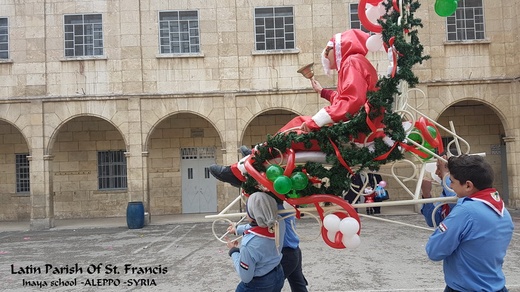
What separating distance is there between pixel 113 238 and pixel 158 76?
5.95 metres

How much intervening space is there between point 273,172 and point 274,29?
43.0ft

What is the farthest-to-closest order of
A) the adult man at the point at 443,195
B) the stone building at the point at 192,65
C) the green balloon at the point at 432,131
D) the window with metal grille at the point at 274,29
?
the window with metal grille at the point at 274,29
the stone building at the point at 192,65
the green balloon at the point at 432,131
the adult man at the point at 443,195

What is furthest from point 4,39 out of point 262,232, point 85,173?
point 262,232

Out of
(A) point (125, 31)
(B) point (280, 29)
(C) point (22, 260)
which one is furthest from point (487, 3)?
(C) point (22, 260)

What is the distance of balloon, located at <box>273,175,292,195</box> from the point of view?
3181 mm

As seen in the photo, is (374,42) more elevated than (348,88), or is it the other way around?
(374,42)

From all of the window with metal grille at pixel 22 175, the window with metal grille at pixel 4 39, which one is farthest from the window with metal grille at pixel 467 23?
the window with metal grille at pixel 22 175

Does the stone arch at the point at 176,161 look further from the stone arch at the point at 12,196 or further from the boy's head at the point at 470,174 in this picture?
the boy's head at the point at 470,174

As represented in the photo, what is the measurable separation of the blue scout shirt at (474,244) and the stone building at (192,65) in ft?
41.4

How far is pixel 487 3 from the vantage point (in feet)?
51.2

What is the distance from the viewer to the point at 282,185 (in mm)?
3180

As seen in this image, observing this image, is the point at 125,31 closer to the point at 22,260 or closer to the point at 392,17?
the point at 22,260

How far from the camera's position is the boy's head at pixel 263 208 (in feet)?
11.8

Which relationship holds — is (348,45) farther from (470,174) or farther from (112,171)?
(112,171)
